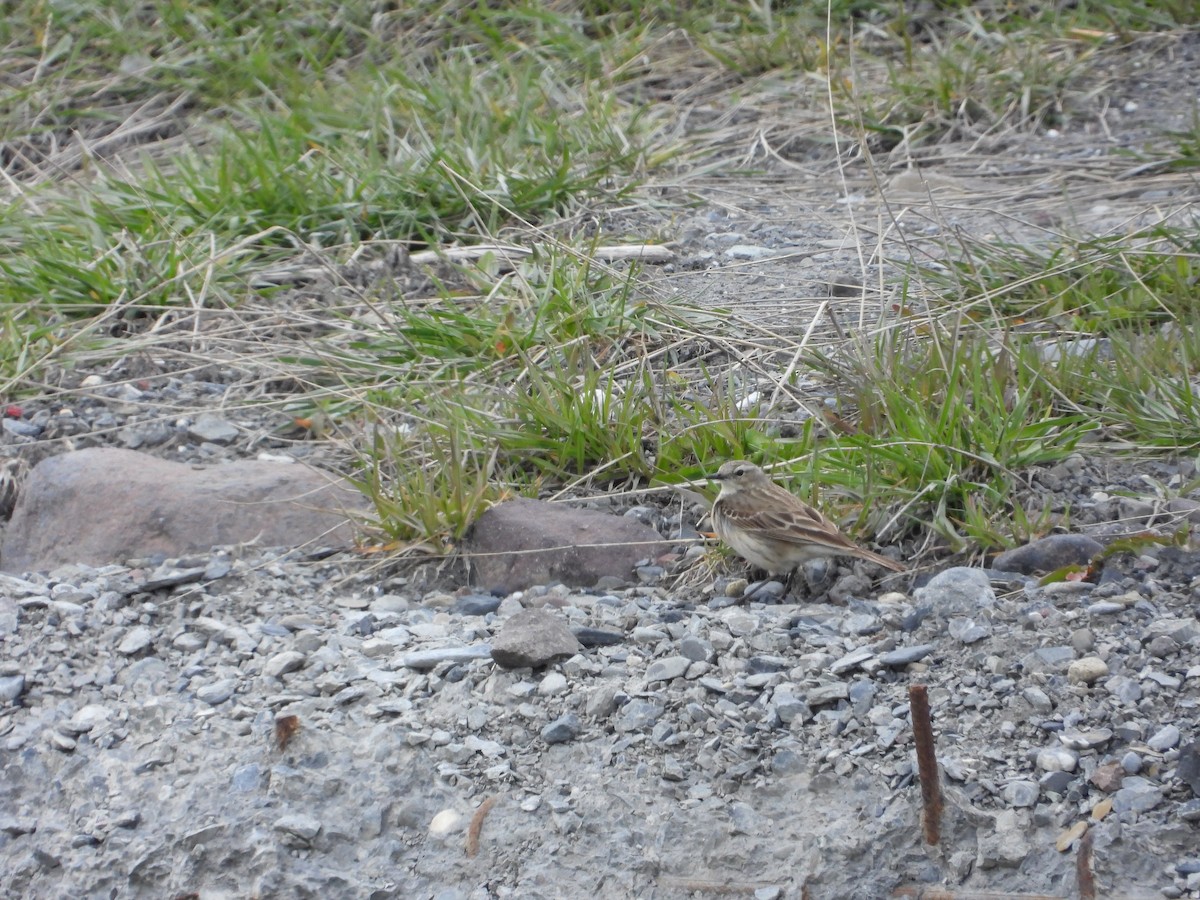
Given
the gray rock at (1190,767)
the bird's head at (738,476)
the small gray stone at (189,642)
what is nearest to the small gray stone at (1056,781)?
the gray rock at (1190,767)

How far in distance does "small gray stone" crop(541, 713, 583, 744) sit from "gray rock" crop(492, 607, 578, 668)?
239 mm

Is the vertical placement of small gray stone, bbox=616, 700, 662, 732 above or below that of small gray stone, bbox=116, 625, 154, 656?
above

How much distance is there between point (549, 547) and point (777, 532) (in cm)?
77

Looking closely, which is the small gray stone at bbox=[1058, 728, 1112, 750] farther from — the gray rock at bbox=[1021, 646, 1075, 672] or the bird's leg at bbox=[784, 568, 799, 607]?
the bird's leg at bbox=[784, 568, 799, 607]

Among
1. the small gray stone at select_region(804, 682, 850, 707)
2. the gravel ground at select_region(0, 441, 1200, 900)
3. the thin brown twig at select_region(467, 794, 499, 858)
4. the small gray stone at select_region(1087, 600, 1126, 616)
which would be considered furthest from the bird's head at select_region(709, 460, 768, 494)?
the thin brown twig at select_region(467, 794, 499, 858)

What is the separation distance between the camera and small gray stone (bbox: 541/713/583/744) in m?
3.46

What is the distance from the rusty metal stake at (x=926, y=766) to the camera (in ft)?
9.26

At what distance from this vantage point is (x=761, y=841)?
10.2 feet

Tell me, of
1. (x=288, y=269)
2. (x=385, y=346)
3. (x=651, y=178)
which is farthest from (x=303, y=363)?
(x=651, y=178)

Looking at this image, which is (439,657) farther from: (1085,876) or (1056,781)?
(1085,876)

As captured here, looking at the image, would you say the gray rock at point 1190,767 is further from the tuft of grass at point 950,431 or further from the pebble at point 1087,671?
the tuft of grass at point 950,431

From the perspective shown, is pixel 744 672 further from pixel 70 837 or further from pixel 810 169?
pixel 810 169

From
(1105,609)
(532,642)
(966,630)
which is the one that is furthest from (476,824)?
(1105,609)

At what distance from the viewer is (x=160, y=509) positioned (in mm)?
4789
